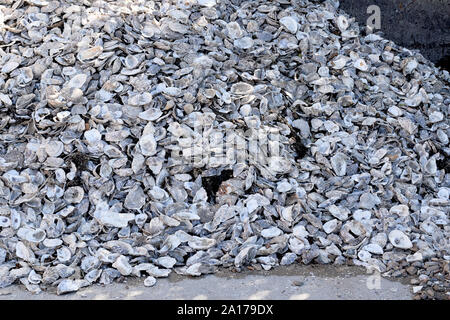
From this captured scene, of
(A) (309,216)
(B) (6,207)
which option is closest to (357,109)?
(A) (309,216)

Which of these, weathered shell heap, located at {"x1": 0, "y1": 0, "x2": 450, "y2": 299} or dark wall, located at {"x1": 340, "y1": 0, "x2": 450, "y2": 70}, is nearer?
weathered shell heap, located at {"x1": 0, "y1": 0, "x2": 450, "y2": 299}

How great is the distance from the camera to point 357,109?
3.28 m

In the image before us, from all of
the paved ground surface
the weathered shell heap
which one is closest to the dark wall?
the weathered shell heap

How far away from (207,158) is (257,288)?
0.67 metres

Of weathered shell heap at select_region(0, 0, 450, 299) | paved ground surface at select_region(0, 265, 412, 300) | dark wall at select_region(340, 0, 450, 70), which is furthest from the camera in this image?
dark wall at select_region(340, 0, 450, 70)

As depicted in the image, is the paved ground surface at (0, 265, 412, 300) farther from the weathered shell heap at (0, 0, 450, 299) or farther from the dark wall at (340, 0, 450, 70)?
the dark wall at (340, 0, 450, 70)

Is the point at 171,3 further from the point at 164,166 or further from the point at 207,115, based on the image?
the point at 164,166

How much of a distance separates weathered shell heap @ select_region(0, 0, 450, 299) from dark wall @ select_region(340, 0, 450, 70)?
56 centimetres

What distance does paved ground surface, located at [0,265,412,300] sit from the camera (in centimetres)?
248

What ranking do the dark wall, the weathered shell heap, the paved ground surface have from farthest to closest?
the dark wall, the weathered shell heap, the paved ground surface

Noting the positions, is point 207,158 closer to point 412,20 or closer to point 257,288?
point 257,288

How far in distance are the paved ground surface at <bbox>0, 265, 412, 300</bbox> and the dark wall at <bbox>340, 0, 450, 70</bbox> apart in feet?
6.41

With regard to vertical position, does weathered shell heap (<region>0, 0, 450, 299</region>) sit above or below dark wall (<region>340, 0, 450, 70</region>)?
below

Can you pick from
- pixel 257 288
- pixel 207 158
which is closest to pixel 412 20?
pixel 207 158
